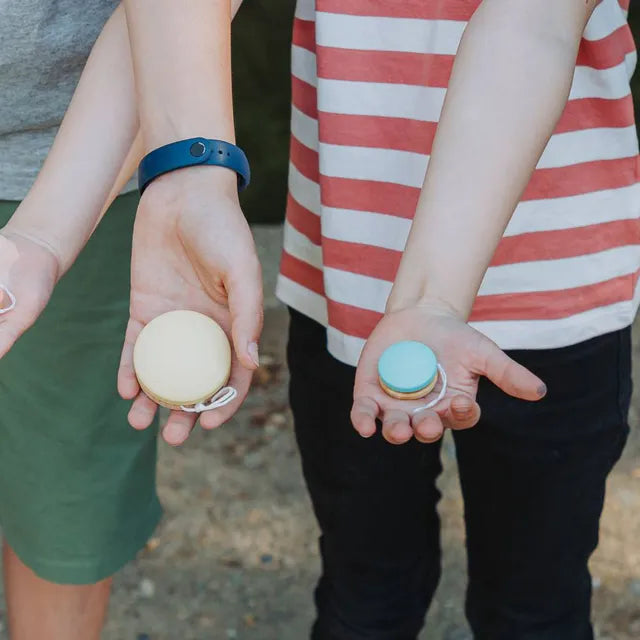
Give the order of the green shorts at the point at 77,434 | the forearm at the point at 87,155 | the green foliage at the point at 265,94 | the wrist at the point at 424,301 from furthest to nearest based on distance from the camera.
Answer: the green foliage at the point at 265,94
the green shorts at the point at 77,434
the forearm at the point at 87,155
the wrist at the point at 424,301

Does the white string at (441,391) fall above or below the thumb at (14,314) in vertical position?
above

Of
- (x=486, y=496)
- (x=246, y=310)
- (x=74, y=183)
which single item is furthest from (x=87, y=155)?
(x=486, y=496)

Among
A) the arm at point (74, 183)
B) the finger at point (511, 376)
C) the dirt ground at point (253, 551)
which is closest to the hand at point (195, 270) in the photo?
the arm at point (74, 183)

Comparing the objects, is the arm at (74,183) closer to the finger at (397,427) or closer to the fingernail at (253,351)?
the fingernail at (253,351)

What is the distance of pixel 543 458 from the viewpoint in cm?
152

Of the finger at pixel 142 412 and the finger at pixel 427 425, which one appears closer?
the finger at pixel 427 425

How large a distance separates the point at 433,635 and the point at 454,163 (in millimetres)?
1444

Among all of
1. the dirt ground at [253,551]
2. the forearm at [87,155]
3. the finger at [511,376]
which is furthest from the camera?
the dirt ground at [253,551]

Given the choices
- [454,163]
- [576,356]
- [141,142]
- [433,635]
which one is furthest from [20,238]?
[433,635]

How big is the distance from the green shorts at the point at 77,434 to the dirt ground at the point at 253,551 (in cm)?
59

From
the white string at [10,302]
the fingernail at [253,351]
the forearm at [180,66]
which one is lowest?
the white string at [10,302]

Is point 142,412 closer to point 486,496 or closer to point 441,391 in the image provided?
point 441,391

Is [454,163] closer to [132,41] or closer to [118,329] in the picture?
[132,41]

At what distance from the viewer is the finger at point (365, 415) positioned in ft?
3.79
